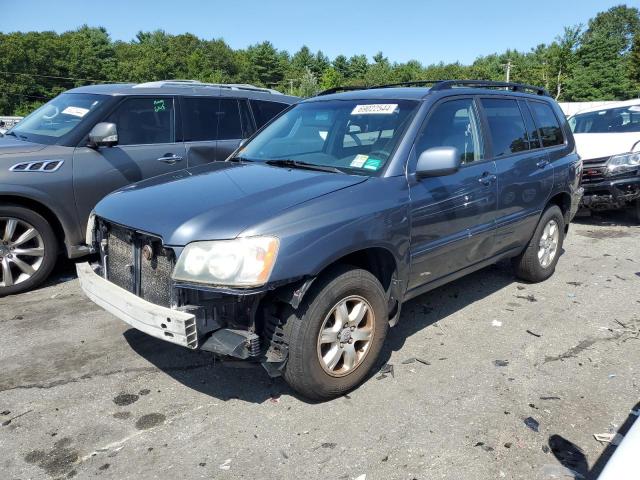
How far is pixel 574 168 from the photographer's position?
5.55 m

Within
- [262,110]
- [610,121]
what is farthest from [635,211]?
[262,110]

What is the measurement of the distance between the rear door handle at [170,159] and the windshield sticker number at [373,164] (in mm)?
2995

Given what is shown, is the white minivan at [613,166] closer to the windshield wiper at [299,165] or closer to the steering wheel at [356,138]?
the steering wheel at [356,138]

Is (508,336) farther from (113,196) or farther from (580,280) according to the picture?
(113,196)

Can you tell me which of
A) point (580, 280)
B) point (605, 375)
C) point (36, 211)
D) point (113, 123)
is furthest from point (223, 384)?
point (580, 280)

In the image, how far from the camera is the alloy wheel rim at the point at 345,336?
3.08 metres

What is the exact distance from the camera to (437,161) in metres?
3.40

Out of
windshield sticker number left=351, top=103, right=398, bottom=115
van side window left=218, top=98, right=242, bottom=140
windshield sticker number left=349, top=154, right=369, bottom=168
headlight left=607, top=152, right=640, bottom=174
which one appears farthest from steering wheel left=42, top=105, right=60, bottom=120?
headlight left=607, top=152, right=640, bottom=174

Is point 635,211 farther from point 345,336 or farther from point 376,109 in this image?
point 345,336

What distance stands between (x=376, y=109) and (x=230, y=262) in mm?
1847

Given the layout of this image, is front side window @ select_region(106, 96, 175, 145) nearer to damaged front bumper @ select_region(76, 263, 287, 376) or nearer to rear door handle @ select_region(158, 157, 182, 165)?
rear door handle @ select_region(158, 157, 182, 165)

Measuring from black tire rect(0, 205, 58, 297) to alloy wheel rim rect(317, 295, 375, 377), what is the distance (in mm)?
3390

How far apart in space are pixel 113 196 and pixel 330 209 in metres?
1.53

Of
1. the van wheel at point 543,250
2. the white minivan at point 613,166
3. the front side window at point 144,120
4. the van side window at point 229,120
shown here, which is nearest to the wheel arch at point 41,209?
the front side window at point 144,120
